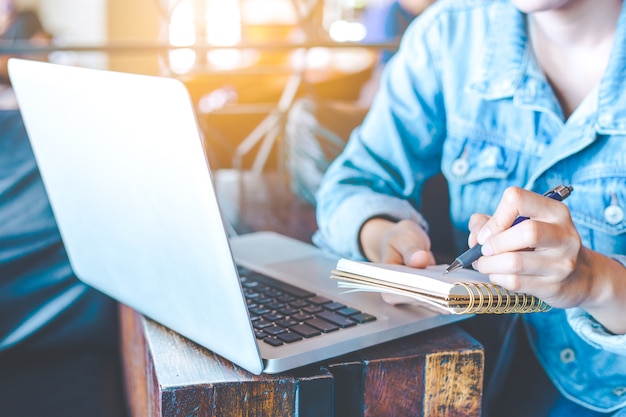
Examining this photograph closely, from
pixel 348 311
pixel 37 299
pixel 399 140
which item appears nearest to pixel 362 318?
pixel 348 311

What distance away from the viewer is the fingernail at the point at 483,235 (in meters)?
0.66

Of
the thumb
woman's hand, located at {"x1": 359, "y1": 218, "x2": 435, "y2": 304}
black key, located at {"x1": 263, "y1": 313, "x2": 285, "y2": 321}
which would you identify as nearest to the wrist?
woman's hand, located at {"x1": 359, "y1": 218, "x2": 435, "y2": 304}

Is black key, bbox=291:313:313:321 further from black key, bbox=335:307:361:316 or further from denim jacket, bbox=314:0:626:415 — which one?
denim jacket, bbox=314:0:626:415

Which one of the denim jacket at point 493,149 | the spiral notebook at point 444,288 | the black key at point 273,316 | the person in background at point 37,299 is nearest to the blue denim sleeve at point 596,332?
the denim jacket at point 493,149

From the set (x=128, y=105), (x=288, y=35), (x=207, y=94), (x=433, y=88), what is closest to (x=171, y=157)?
(x=128, y=105)

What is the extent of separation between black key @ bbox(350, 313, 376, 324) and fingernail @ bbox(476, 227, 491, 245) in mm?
144

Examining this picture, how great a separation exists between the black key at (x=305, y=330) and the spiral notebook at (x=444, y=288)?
57 mm

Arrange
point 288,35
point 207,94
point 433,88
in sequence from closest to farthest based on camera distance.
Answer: point 433,88 < point 207,94 < point 288,35

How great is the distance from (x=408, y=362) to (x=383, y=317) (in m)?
0.06

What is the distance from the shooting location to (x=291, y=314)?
29.6 inches

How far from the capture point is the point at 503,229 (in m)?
0.65

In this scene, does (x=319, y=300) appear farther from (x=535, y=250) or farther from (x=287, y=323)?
(x=535, y=250)

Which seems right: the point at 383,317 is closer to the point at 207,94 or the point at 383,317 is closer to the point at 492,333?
the point at 492,333

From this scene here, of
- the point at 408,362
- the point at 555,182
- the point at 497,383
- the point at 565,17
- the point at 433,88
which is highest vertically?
the point at 565,17
